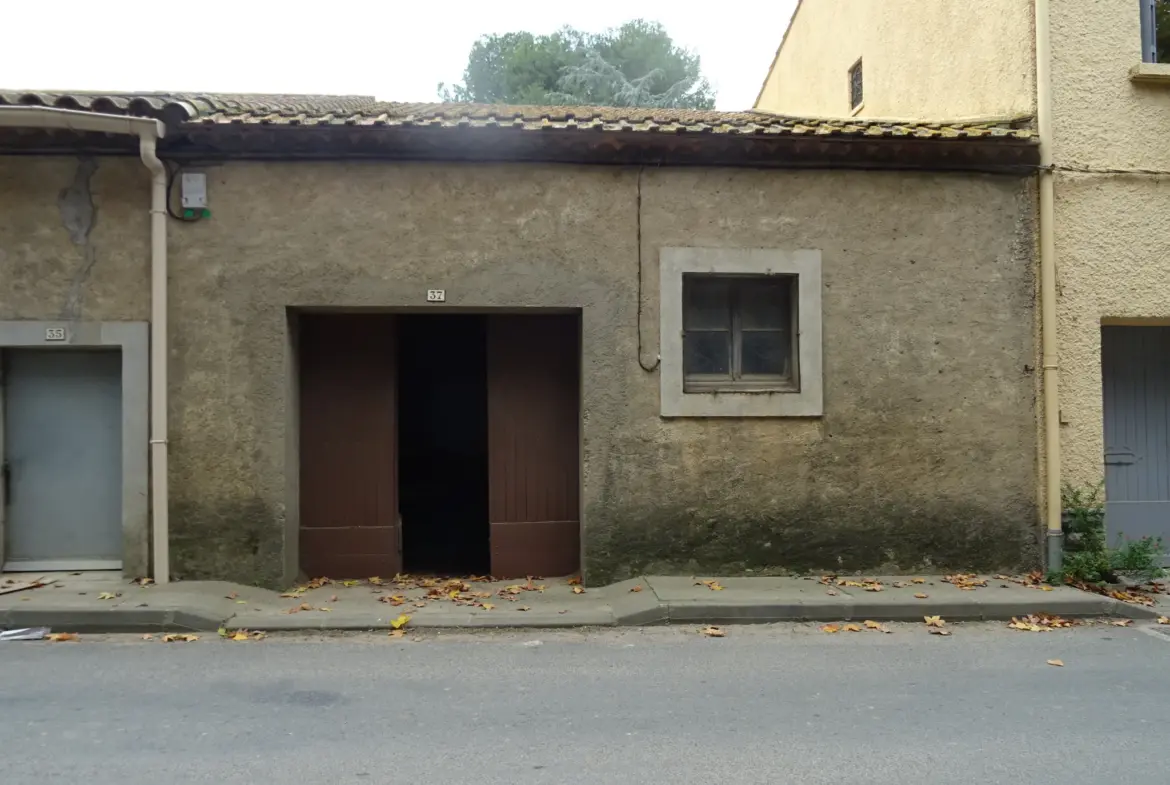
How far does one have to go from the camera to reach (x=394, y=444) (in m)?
7.98

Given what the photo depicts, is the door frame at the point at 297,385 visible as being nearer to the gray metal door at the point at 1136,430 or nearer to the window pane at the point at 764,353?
the window pane at the point at 764,353

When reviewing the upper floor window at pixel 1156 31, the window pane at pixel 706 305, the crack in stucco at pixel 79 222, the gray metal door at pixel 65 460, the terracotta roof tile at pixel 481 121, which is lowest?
the gray metal door at pixel 65 460

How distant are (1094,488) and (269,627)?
7102mm

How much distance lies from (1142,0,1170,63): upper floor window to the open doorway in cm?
685

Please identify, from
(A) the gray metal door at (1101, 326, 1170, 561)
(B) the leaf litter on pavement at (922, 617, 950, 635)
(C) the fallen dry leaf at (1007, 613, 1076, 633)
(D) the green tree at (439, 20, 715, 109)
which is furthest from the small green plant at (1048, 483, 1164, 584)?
(D) the green tree at (439, 20, 715, 109)

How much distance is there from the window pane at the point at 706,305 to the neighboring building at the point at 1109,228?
3029mm

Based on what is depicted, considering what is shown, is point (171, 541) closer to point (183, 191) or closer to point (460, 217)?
point (183, 191)

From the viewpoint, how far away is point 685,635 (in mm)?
6258

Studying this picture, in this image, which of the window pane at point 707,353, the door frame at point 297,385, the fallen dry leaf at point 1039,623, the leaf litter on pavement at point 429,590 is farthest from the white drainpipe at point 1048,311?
the door frame at point 297,385

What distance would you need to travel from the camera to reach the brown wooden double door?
7895mm

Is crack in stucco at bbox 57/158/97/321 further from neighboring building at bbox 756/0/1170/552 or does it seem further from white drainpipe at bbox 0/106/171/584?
neighboring building at bbox 756/0/1170/552

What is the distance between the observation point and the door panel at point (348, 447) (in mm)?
7879

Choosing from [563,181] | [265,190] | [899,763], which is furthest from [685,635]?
[265,190]

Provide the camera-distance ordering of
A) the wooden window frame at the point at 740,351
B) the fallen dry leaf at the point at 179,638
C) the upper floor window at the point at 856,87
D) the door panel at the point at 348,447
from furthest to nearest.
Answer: the upper floor window at the point at 856,87
the door panel at the point at 348,447
the wooden window frame at the point at 740,351
the fallen dry leaf at the point at 179,638
